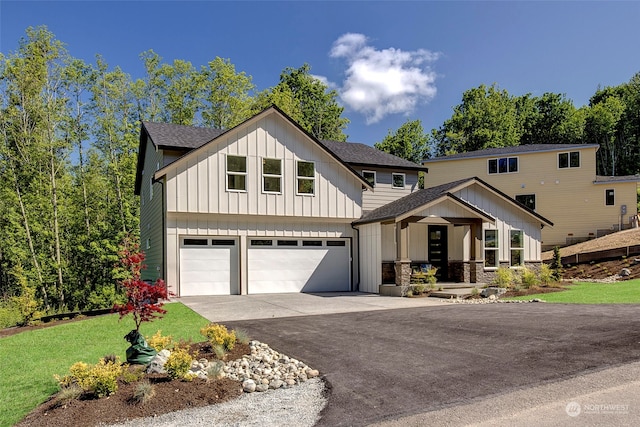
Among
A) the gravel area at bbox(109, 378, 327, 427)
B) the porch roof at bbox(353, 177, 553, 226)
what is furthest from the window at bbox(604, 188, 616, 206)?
the gravel area at bbox(109, 378, 327, 427)

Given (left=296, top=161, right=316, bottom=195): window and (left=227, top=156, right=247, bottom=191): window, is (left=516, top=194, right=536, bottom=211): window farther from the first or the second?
(left=227, top=156, right=247, bottom=191): window

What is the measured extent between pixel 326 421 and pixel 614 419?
2.78 metres

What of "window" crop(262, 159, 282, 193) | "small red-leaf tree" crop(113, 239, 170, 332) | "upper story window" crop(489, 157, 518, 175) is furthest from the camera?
"upper story window" crop(489, 157, 518, 175)

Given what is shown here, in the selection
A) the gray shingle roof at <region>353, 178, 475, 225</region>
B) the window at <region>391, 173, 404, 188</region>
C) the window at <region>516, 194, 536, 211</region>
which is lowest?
the gray shingle roof at <region>353, 178, 475, 225</region>

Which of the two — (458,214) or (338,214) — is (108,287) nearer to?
(338,214)

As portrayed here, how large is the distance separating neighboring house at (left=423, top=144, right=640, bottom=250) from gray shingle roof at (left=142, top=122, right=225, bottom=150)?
63.1 feet

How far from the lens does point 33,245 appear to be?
989 inches

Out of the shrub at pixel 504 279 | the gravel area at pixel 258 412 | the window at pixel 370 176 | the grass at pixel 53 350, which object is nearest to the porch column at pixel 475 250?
the shrub at pixel 504 279

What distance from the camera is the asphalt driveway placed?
5141 mm

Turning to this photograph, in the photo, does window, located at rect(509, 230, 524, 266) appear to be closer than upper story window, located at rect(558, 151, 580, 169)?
Yes

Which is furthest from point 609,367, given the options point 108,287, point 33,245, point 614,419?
point 33,245

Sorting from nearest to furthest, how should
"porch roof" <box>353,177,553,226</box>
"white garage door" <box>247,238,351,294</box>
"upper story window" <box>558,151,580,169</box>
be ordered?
"porch roof" <box>353,177,553,226</box> < "white garage door" <box>247,238,351,294</box> < "upper story window" <box>558,151,580,169</box>

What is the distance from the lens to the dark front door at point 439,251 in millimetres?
19156

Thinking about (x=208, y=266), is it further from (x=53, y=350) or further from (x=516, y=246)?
(x=516, y=246)
